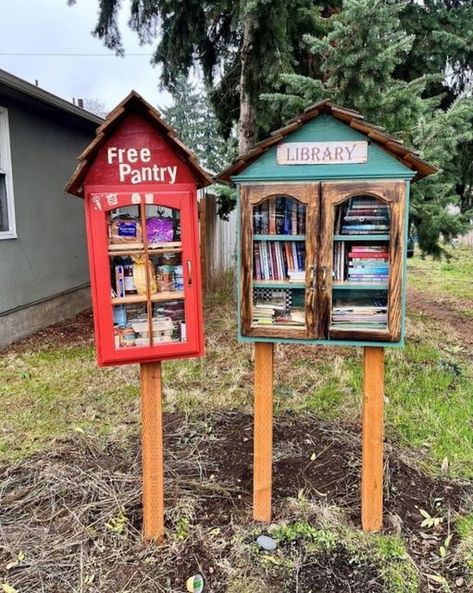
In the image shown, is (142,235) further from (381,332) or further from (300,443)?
(300,443)

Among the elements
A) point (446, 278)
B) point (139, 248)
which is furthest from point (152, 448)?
point (446, 278)

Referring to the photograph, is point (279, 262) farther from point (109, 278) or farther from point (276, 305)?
point (109, 278)

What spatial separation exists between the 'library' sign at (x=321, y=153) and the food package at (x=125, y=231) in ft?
2.29

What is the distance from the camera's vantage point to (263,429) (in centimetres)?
243

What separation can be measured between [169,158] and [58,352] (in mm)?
3814

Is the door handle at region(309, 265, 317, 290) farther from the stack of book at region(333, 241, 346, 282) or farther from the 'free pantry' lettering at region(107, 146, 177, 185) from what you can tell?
the 'free pantry' lettering at region(107, 146, 177, 185)

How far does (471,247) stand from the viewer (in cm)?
1502

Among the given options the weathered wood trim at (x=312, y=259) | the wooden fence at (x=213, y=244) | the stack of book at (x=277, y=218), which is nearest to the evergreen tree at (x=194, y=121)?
the wooden fence at (x=213, y=244)

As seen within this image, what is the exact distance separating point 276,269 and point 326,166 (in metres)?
0.54

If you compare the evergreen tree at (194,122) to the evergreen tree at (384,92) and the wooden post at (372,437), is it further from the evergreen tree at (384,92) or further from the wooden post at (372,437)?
the wooden post at (372,437)

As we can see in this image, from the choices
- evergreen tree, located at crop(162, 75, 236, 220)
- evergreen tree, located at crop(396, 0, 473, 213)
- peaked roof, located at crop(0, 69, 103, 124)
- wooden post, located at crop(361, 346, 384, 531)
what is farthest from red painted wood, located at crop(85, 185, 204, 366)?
evergreen tree, located at crop(162, 75, 236, 220)

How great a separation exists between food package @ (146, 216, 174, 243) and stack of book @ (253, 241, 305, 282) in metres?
0.44

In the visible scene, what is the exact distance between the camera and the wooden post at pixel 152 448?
7.36 feet

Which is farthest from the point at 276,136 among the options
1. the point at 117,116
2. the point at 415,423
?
the point at 415,423
